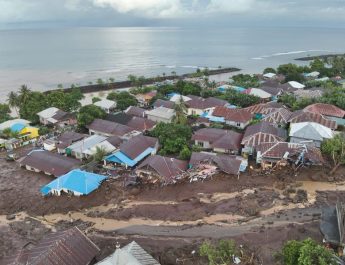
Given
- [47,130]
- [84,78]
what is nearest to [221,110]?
[47,130]

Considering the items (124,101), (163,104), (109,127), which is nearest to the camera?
(109,127)

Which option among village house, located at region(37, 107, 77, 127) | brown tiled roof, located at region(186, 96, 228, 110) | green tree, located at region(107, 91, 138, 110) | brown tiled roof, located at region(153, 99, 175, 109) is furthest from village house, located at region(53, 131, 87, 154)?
brown tiled roof, located at region(186, 96, 228, 110)

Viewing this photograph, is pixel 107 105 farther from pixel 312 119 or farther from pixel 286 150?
pixel 286 150

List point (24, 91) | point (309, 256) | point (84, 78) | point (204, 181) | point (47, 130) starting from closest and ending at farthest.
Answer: point (309, 256), point (204, 181), point (47, 130), point (24, 91), point (84, 78)

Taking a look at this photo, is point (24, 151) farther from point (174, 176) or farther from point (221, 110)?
point (221, 110)

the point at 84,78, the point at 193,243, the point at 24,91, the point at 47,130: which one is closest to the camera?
the point at 193,243

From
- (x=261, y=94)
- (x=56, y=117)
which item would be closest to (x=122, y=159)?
(x=56, y=117)

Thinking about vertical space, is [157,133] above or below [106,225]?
above
